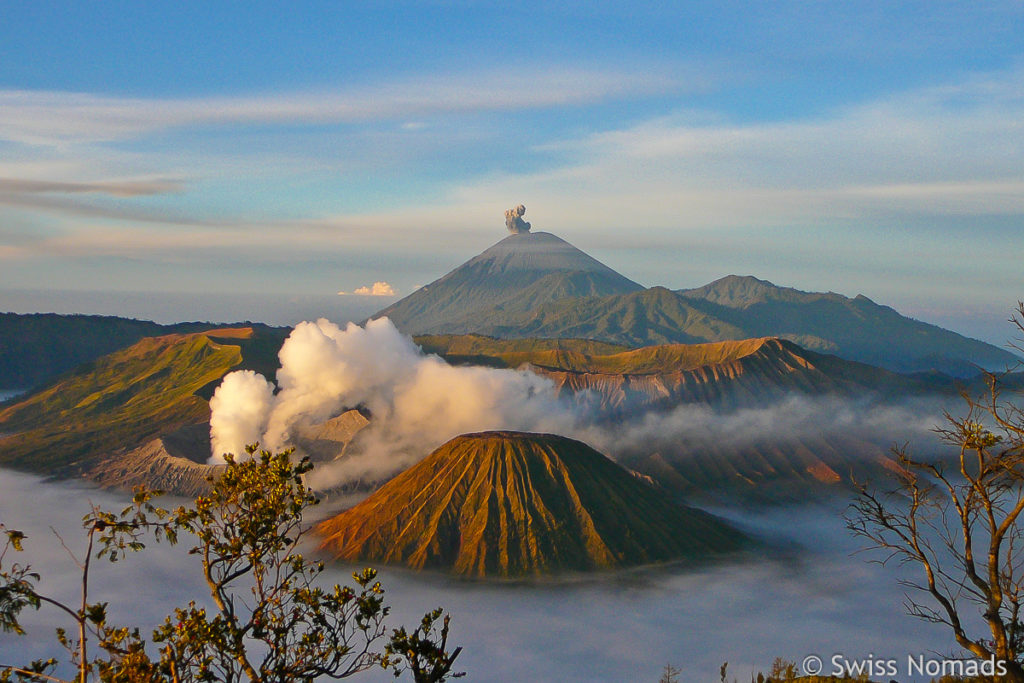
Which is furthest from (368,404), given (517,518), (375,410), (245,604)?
(245,604)

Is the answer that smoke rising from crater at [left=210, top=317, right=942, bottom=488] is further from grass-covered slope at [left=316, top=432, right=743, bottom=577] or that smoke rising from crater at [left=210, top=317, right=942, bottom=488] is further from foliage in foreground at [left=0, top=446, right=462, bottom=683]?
foliage in foreground at [left=0, top=446, right=462, bottom=683]

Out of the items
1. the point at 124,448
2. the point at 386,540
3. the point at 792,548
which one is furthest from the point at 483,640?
the point at 124,448

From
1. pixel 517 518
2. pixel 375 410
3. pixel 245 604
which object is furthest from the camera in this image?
pixel 375 410

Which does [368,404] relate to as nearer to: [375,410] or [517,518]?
[375,410]

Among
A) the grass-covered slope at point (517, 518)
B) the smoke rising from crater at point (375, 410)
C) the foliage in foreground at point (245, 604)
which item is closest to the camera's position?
the foliage in foreground at point (245, 604)

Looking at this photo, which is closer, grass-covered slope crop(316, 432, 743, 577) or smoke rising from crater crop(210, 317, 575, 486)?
grass-covered slope crop(316, 432, 743, 577)

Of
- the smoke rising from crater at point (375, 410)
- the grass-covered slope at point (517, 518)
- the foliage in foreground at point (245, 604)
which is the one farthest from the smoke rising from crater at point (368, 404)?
the foliage in foreground at point (245, 604)

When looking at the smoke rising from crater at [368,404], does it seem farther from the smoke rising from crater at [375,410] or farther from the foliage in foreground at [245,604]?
the foliage in foreground at [245,604]

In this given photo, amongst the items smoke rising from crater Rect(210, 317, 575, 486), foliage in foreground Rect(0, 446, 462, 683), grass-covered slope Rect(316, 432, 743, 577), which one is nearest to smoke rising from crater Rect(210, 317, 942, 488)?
smoke rising from crater Rect(210, 317, 575, 486)
